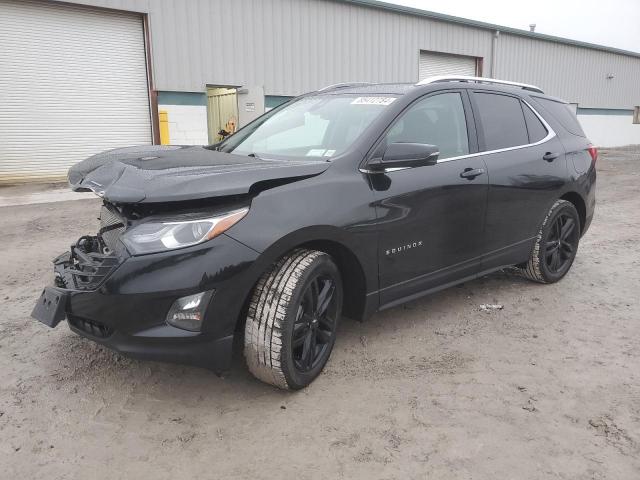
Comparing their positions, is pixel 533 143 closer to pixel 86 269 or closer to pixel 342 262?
pixel 342 262

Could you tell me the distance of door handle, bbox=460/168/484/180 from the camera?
369 centimetres

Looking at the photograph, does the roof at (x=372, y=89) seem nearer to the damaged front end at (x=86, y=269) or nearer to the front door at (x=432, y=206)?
the front door at (x=432, y=206)

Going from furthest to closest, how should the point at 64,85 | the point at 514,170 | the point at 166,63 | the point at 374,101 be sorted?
the point at 166,63, the point at 64,85, the point at 514,170, the point at 374,101

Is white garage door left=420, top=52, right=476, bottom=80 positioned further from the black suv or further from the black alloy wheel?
the black alloy wheel

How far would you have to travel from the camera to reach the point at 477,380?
10.0 ft

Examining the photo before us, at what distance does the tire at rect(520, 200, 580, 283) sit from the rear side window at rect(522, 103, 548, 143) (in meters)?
0.60

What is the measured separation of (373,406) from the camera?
110 inches

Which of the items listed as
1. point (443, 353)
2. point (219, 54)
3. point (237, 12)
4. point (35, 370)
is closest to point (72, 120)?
point (219, 54)

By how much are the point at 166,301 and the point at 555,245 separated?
11.8ft

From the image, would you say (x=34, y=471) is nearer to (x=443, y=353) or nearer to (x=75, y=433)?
(x=75, y=433)

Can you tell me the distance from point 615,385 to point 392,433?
1374 mm

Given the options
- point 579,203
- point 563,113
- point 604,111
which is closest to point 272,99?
point 563,113

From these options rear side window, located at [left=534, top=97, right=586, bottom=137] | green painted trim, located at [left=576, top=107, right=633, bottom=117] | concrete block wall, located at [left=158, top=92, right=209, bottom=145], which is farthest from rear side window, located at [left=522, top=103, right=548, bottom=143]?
green painted trim, located at [left=576, top=107, right=633, bottom=117]

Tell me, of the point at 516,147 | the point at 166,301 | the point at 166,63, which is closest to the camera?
the point at 166,301
